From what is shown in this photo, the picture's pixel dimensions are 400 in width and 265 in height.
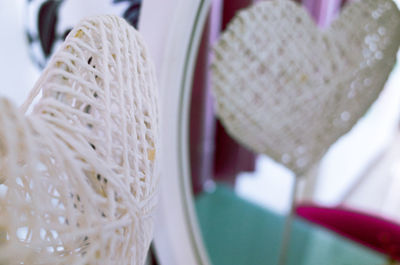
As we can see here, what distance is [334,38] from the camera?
383 mm

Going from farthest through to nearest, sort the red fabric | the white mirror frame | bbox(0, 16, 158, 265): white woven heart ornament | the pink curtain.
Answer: the pink curtain
the red fabric
the white mirror frame
bbox(0, 16, 158, 265): white woven heart ornament

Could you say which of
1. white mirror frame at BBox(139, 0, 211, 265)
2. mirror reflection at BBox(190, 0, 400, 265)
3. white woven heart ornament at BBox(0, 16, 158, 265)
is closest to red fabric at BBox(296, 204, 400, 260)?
mirror reflection at BBox(190, 0, 400, 265)

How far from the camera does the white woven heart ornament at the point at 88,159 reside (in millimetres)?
138

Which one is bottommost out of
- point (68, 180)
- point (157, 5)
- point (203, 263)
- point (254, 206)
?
point (254, 206)

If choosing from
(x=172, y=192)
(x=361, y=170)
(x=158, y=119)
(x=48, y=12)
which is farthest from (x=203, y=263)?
(x=361, y=170)

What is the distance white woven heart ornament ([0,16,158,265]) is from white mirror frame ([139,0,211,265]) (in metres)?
0.09

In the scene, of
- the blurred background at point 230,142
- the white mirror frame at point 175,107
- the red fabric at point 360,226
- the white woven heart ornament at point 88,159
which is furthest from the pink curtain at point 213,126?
the white woven heart ornament at point 88,159

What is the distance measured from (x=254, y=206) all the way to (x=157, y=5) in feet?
2.24

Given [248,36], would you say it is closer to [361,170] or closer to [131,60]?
[131,60]

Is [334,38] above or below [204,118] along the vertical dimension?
above

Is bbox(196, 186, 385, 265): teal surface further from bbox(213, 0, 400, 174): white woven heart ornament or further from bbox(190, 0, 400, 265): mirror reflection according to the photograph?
bbox(213, 0, 400, 174): white woven heart ornament

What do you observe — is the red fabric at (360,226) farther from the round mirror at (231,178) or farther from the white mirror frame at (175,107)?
the white mirror frame at (175,107)

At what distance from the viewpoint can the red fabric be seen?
592mm

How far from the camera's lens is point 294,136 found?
1.35 feet
